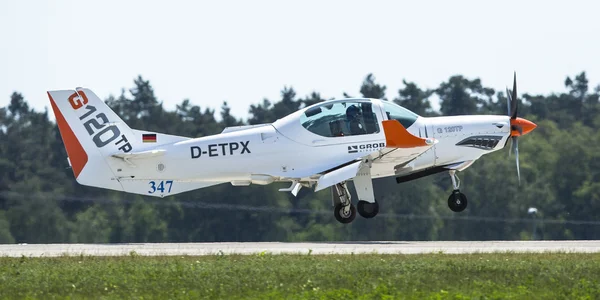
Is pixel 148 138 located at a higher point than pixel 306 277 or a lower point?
higher

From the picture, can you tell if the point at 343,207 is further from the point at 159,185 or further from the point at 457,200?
the point at 159,185

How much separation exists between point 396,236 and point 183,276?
34.7 m

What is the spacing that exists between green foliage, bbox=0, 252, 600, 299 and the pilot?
5334 millimetres

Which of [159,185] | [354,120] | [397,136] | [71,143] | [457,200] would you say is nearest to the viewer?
[397,136]

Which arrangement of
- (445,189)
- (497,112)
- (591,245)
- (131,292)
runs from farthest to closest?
(497,112)
(445,189)
(591,245)
(131,292)

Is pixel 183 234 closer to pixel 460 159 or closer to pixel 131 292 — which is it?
pixel 460 159

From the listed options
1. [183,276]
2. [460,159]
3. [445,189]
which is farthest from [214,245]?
[445,189]

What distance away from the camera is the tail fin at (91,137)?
26.2m

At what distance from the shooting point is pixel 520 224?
52594 millimetres

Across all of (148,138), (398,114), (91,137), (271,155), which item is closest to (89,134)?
(91,137)

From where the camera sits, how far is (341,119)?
1030 inches

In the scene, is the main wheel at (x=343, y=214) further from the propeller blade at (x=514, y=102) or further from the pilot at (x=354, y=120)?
the propeller blade at (x=514, y=102)

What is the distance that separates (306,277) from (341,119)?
8.51 meters

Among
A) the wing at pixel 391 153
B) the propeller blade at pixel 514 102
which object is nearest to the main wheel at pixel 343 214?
the wing at pixel 391 153
